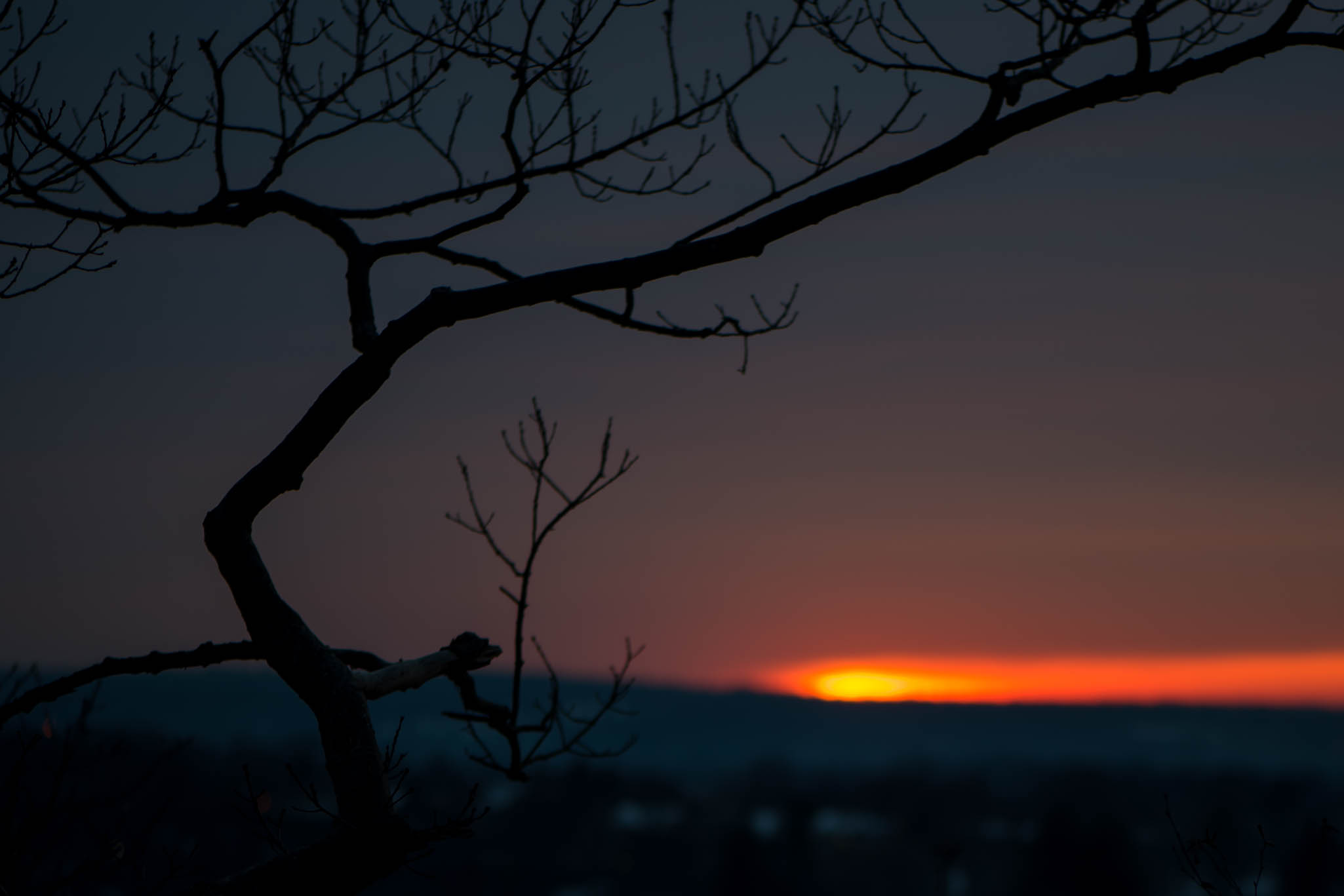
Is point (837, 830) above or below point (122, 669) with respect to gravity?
below

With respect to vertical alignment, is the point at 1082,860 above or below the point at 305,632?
below

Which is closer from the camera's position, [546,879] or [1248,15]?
[1248,15]

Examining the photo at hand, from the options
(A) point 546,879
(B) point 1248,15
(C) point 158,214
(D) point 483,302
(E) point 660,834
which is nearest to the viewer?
(D) point 483,302

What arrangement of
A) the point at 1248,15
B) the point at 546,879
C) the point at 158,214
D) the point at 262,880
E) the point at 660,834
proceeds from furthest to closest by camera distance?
Result: 1. the point at 660,834
2. the point at 546,879
3. the point at 158,214
4. the point at 1248,15
5. the point at 262,880

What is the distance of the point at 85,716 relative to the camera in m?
7.47

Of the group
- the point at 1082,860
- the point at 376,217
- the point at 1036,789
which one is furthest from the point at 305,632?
the point at 1036,789

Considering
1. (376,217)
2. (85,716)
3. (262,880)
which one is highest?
(376,217)

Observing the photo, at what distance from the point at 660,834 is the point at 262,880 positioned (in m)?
112

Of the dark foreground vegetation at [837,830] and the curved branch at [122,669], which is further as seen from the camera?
the dark foreground vegetation at [837,830]

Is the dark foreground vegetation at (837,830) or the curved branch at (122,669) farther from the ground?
the curved branch at (122,669)

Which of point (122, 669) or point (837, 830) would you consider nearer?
point (122, 669)

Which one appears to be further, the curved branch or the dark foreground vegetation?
the dark foreground vegetation

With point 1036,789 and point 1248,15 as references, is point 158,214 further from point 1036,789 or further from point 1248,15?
point 1036,789

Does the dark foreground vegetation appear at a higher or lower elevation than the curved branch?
lower
